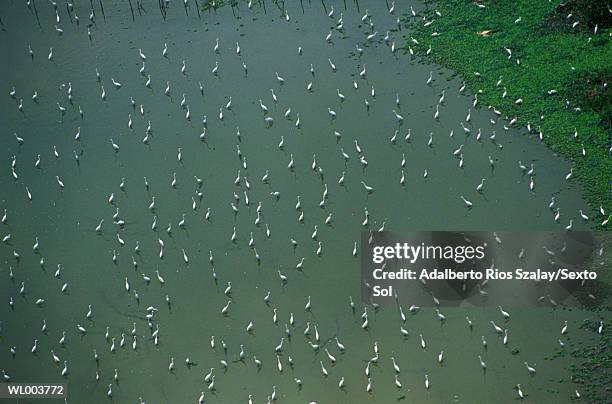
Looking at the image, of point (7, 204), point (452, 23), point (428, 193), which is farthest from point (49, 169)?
point (452, 23)

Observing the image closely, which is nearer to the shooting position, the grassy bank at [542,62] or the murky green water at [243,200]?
the murky green water at [243,200]

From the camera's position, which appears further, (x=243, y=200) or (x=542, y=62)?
(x=542, y=62)

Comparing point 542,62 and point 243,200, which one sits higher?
point 542,62

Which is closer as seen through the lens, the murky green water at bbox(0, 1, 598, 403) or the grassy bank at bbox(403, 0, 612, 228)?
the murky green water at bbox(0, 1, 598, 403)
